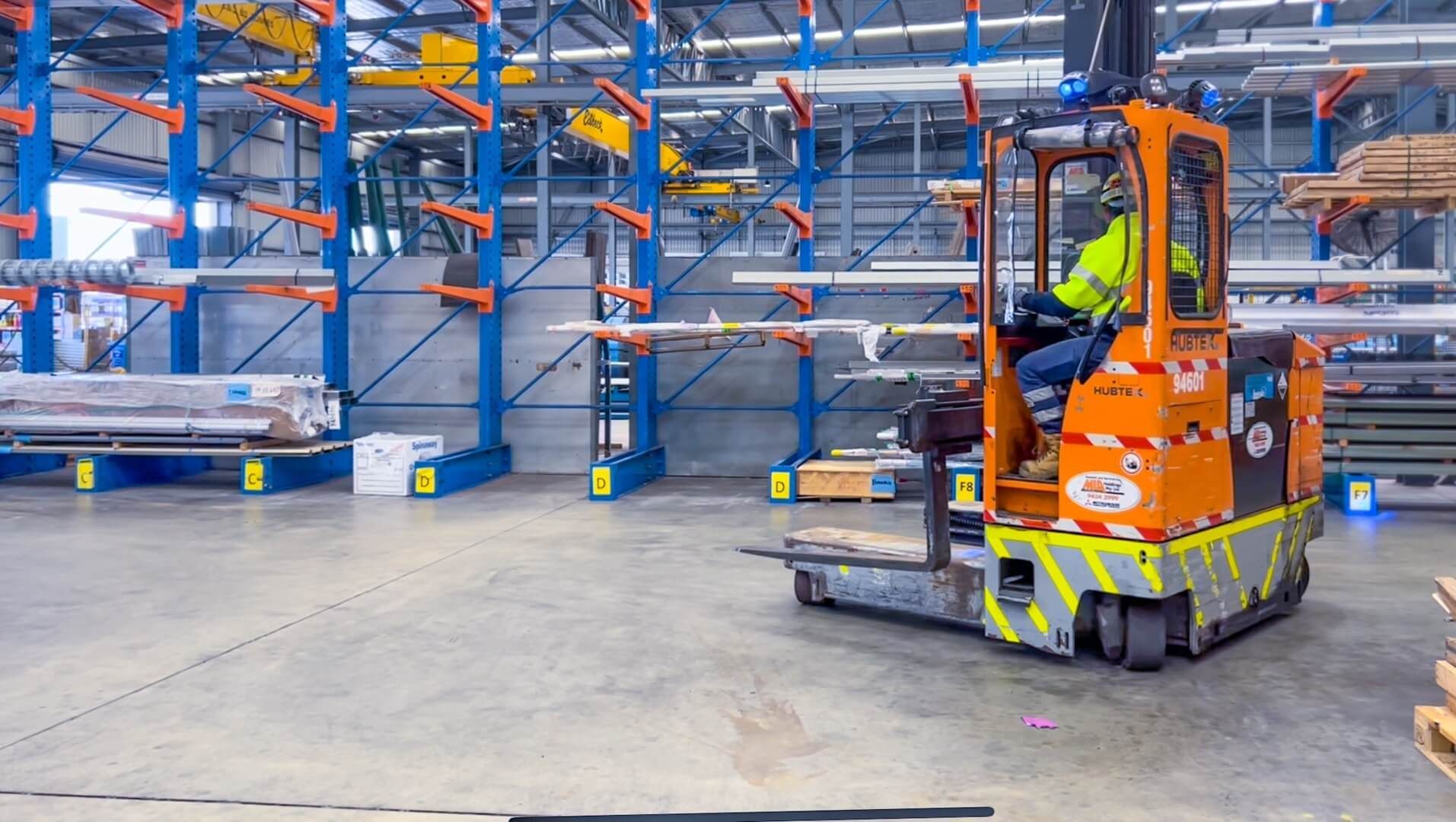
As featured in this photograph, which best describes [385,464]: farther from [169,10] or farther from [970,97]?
[970,97]

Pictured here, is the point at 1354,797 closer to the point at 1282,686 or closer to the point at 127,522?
the point at 1282,686

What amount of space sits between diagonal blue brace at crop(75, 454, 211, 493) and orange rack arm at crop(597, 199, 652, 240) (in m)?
5.43

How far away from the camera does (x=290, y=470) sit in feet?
40.8

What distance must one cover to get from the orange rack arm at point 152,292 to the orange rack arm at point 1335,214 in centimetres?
1128

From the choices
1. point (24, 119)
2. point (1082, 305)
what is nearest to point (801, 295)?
point (1082, 305)

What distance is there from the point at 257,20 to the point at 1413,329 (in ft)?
42.9

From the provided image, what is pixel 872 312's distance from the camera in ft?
43.2

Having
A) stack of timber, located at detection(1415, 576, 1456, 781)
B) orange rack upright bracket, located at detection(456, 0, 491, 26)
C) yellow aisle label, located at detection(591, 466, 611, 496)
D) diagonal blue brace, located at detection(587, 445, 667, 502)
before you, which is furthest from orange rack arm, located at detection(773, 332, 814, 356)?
stack of timber, located at detection(1415, 576, 1456, 781)

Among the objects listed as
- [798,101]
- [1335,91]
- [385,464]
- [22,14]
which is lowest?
[385,464]

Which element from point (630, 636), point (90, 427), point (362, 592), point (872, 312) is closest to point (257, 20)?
point (90, 427)

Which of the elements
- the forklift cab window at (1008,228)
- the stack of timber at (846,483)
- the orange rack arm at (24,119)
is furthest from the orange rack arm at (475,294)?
the forklift cab window at (1008,228)

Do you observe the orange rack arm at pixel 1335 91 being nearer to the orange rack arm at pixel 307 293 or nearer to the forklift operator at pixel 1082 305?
the forklift operator at pixel 1082 305

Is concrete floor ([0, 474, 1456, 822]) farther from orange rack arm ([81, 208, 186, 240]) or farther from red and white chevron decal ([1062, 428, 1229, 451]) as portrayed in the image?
orange rack arm ([81, 208, 186, 240])

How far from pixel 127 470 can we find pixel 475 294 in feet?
13.4
